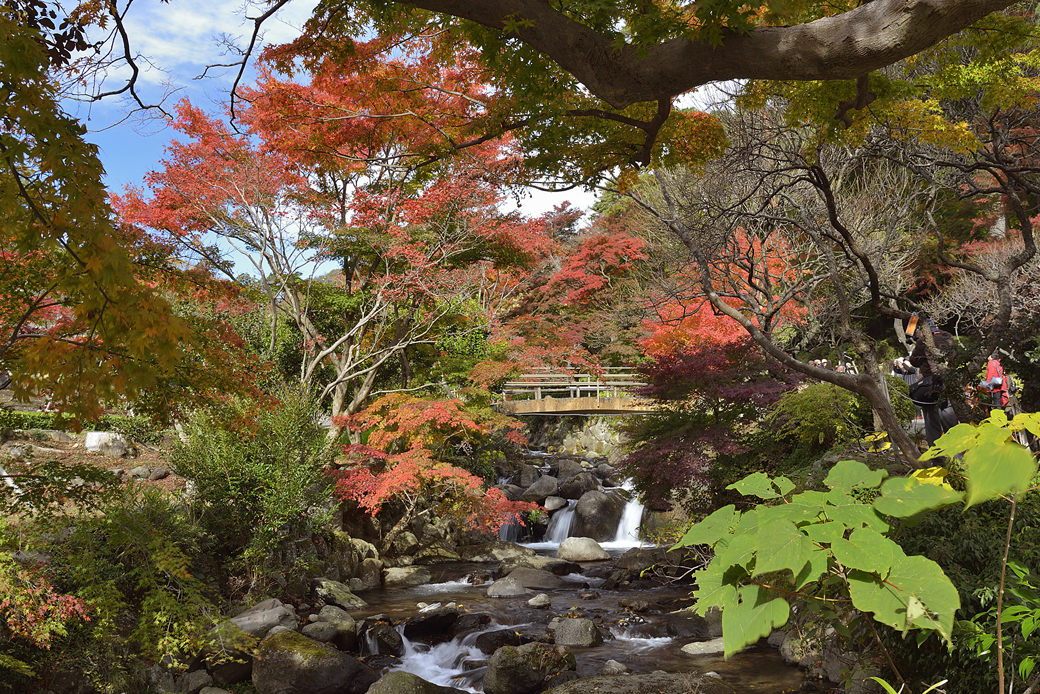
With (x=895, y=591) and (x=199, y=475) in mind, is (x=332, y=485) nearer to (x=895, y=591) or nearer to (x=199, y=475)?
(x=199, y=475)

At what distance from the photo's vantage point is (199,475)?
25.3 feet

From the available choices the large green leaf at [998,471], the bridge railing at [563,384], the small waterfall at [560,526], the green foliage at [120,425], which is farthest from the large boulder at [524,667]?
the bridge railing at [563,384]

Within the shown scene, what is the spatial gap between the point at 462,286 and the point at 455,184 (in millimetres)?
2031

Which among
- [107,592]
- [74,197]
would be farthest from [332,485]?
[74,197]

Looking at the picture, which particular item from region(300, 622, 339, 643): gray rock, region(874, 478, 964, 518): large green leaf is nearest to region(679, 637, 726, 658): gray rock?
region(300, 622, 339, 643): gray rock

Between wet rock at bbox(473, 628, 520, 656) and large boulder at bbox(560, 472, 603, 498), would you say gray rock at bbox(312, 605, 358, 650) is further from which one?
large boulder at bbox(560, 472, 603, 498)

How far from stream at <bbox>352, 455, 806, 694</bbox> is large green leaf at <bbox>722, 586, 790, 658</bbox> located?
4961 millimetres

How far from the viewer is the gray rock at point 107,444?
12219 mm

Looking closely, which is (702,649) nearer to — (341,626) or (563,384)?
(341,626)

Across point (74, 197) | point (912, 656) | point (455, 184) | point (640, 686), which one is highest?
point (455, 184)

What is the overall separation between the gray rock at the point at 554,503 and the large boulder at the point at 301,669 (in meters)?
8.22


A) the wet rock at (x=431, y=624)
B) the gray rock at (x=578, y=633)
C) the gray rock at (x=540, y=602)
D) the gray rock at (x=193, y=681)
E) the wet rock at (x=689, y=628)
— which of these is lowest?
the wet rock at (x=689, y=628)

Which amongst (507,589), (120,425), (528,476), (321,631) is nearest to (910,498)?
(321,631)

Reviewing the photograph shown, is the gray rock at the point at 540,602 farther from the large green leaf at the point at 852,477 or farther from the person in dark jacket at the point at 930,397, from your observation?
the large green leaf at the point at 852,477
